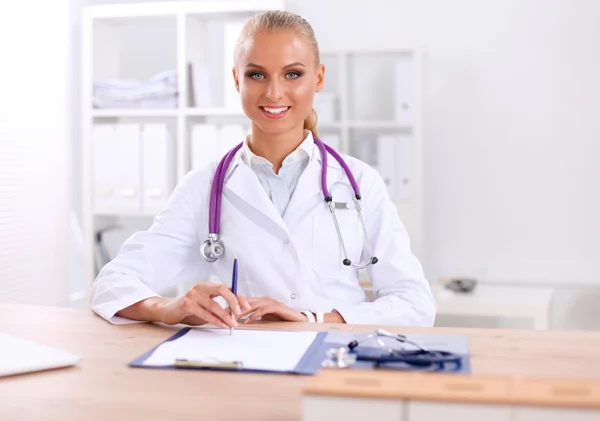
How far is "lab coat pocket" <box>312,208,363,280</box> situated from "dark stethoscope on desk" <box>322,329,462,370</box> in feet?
1.90

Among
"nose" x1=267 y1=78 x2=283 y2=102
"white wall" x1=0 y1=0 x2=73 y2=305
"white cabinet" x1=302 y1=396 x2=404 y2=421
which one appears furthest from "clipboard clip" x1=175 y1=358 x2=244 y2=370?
"white wall" x1=0 y1=0 x2=73 y2=305

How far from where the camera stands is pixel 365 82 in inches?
152

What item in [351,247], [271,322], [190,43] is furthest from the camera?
[190,43]

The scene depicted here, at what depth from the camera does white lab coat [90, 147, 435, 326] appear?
1723 mm

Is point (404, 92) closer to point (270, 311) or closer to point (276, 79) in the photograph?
point (276, 79)

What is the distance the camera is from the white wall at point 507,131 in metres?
3.64

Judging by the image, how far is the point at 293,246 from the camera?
1.74m

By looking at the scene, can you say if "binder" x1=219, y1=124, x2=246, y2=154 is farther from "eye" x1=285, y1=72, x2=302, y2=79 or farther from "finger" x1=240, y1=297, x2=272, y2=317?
"finger" x1=240, y1=297, x2=272, y2=317

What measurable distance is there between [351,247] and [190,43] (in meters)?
2.03

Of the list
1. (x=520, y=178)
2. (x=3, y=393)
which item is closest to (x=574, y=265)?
(x=520, y=178)

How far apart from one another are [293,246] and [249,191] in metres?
0.17

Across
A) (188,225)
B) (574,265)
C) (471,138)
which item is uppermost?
(471,138)

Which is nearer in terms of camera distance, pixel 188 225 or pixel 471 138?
pixel 188 225

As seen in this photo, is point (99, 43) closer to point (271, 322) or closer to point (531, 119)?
point (531, 119)
